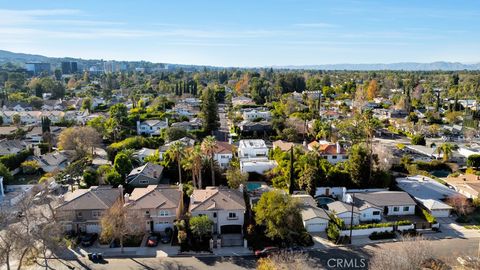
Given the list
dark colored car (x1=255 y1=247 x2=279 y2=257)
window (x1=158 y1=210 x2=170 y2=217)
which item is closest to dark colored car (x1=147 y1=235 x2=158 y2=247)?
window (x1=158 y1=210 x2=170 y2=217)

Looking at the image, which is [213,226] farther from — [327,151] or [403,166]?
[403,166]

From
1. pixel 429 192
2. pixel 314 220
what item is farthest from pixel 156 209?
pixel 429 192

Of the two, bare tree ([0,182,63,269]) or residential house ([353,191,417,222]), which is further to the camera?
Result: residential house ([353,191,417,222])

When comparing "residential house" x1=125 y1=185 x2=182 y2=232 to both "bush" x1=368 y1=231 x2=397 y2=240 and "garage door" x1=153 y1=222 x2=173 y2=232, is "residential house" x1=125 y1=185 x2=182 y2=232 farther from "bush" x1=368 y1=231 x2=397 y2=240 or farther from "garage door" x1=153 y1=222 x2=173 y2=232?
"bush" x1=368 y1=231 x2=397 y2=240

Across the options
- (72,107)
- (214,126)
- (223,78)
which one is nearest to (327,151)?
(214,126)

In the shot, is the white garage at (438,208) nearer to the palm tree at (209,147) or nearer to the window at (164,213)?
the palm tree at (209,147)

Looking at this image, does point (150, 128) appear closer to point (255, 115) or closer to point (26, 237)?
point (255, 115)

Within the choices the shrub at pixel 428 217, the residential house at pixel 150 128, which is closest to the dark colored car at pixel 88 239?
the shrub at pixel 428 217
